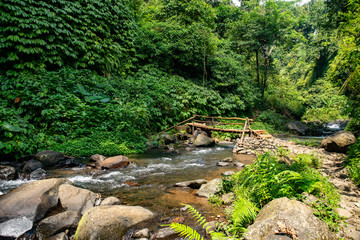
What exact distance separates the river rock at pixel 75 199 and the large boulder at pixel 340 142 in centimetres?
853

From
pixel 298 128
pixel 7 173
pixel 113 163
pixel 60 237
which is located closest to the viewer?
pixel 60 237

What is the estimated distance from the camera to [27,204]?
3.13 meters

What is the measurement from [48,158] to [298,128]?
20.1 metres

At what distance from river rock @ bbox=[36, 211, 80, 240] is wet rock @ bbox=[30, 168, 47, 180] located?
2899 mm

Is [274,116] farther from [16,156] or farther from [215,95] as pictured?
[16,156]

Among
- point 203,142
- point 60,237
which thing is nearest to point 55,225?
point 60,237

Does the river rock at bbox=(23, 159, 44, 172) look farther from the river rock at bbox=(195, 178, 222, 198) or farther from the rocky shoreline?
the river rock at bbox=(195, 178, 222, 198)

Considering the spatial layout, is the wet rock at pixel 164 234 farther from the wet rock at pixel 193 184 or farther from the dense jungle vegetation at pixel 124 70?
the dense jungle vegetation at pixel 124 70

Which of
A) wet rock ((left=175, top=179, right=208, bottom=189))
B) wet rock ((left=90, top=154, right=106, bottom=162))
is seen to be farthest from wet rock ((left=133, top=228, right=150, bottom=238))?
wet rock ((left=90, top=154, right=106, bottom=162))

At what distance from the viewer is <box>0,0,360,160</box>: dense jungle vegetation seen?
7332mm

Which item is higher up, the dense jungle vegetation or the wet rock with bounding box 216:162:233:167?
the dense jungle vegetation

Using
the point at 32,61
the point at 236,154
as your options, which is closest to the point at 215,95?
the point at 236,154

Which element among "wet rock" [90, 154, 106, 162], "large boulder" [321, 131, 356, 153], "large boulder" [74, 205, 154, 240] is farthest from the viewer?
"large boulder" [321, 131, 356, 153]

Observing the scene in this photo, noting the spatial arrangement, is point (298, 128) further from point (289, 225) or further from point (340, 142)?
point (289, 225)
